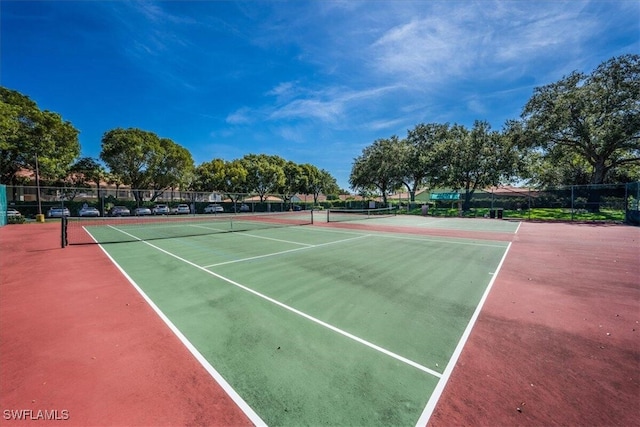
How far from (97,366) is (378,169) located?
46125 millimetres

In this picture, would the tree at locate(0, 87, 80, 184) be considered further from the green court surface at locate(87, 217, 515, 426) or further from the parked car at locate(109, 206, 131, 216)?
the green court surface at locate(87, 217, 515, 426)

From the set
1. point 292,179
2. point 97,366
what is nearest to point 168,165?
point 292,179

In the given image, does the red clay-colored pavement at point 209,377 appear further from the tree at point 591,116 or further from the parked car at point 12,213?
the tree at point 591,116

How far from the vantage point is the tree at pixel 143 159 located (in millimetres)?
37969

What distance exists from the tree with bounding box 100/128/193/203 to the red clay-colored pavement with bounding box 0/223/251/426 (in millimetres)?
34383

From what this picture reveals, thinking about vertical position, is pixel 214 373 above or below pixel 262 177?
below

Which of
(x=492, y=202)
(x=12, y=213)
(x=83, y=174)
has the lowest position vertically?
(x=12, y=213)

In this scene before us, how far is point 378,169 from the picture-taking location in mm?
46875

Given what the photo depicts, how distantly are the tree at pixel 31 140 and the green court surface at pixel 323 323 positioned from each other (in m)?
29.3

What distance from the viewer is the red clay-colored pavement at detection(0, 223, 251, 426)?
302 centimetres

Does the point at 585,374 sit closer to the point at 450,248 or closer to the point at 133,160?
the point at 450,248

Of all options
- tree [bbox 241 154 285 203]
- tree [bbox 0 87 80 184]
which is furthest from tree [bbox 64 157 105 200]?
tree [bbox 241 154 285 203]

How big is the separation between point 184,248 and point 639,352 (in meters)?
14.4

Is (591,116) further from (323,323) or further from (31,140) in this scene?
(31,140)
